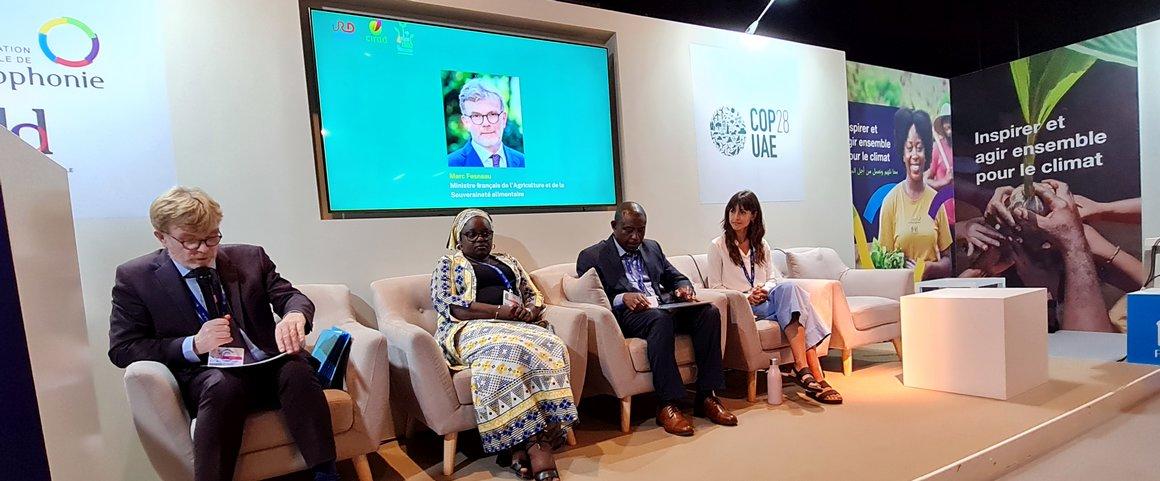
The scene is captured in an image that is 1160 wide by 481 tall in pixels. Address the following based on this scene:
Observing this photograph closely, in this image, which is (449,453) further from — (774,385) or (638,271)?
(774,385)

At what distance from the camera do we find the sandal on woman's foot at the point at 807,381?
309cm

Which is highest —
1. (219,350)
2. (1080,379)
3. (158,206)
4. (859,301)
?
(158,206)

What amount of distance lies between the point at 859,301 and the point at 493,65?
280cm

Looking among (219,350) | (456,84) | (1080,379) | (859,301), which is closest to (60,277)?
(219,350)

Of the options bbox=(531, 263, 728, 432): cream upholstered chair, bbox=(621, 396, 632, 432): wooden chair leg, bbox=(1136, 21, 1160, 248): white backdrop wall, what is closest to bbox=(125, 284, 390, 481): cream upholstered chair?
bbox=(531, 263, 728, 432): cream upholstered chair

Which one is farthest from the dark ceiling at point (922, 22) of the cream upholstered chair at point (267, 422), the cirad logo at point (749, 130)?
the cream upholstered chair at point (267, 422)

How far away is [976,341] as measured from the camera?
301 centimetres

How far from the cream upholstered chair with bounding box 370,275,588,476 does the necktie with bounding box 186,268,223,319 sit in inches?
26.7

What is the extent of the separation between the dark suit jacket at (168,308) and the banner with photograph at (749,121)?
9.85 feet

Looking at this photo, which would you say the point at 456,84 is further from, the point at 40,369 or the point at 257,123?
the point at 40,369

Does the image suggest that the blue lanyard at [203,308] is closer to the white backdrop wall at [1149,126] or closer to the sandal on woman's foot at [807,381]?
the sandal on woman's foot at [807,381]

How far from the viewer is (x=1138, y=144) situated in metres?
4.50

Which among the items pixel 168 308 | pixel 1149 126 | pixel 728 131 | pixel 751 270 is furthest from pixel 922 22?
pixel 168 308

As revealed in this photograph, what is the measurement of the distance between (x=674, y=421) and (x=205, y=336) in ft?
6.43
